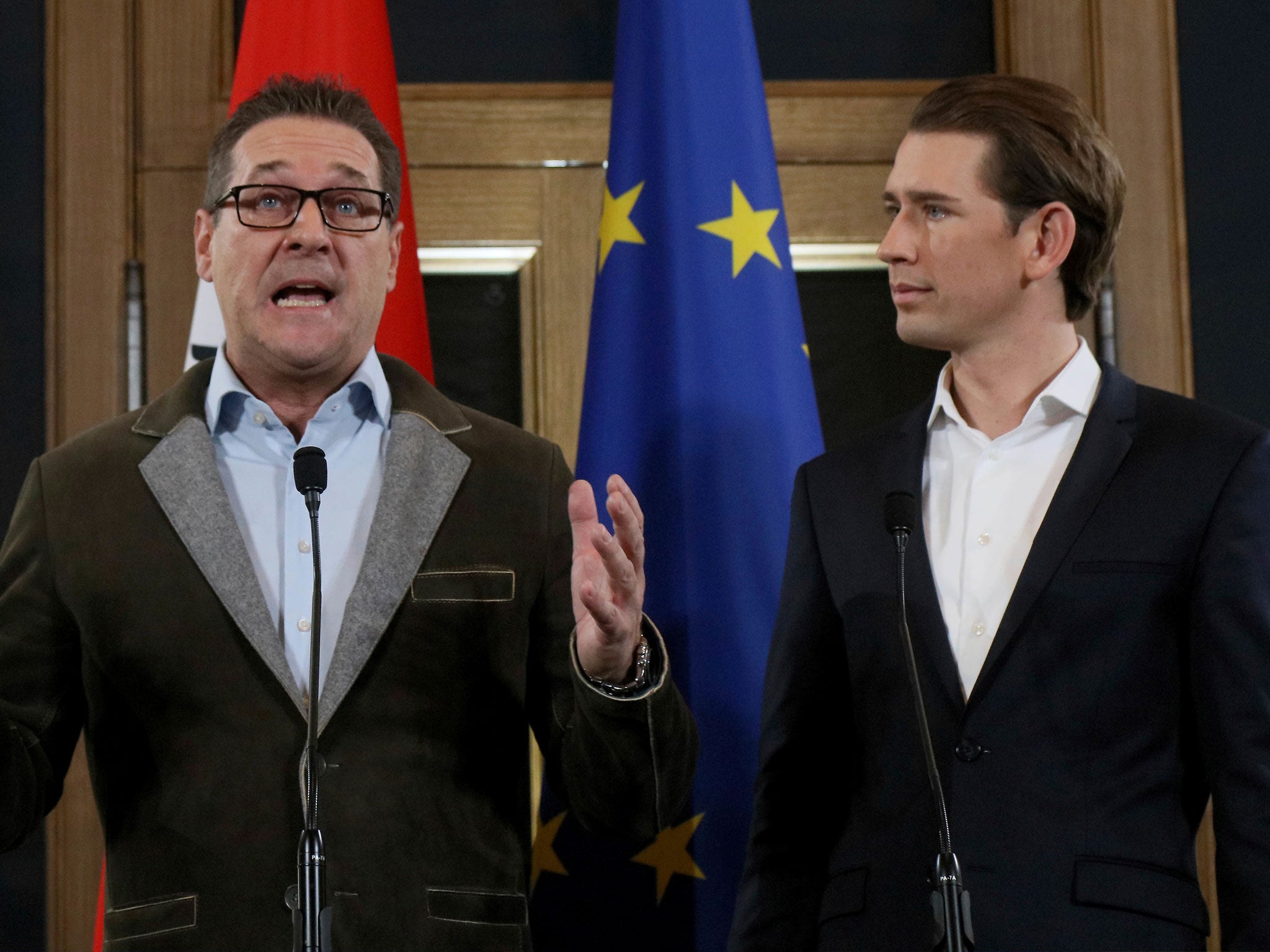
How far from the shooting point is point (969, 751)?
1.67 m

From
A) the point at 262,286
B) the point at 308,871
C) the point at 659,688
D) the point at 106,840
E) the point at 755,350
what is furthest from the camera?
the point at 755,350

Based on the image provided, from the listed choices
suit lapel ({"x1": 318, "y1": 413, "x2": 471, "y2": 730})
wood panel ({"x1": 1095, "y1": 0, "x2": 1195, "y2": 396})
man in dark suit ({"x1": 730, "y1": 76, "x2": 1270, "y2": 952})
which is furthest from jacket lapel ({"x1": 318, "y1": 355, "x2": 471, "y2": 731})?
wood panel ({"x1": 1095, "y1": 0, "x2": 1195, "y2": 396})

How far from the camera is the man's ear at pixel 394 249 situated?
6.41ft

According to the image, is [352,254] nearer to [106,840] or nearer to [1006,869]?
[106,840]

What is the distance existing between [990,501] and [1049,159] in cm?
45

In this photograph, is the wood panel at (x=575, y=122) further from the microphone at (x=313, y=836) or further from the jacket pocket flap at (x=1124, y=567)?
the microphone at (x=313, y=836)

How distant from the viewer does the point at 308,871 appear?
125 cm

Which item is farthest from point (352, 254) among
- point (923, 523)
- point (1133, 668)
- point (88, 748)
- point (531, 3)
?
point (531, 3)

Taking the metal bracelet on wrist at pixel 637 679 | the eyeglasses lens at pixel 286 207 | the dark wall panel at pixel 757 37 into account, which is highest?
the dark wall panel at pixel 757 37

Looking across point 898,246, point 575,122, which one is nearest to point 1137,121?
point 575,122

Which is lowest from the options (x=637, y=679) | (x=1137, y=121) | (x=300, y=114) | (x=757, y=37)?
(x=637, y=679)

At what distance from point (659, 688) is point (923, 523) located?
46 cm

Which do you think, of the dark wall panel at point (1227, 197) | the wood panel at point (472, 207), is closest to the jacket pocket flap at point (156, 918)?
the wood panel at point (472, 207)

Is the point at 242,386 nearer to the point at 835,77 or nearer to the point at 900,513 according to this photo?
the point at 900,513
